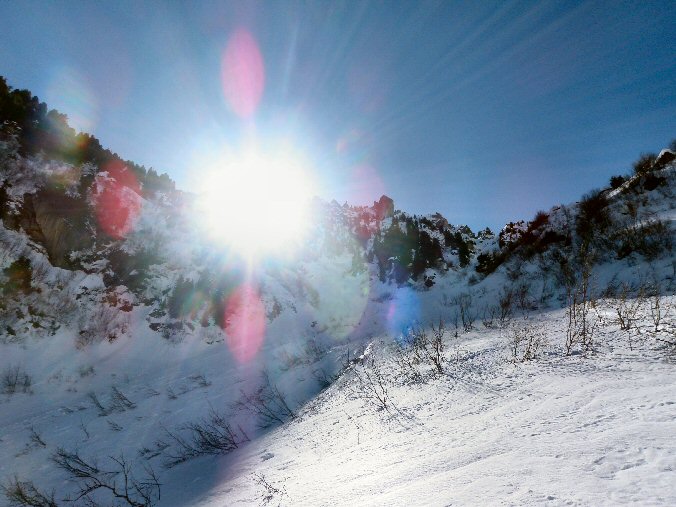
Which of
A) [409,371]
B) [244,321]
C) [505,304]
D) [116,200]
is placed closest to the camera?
[409,371]

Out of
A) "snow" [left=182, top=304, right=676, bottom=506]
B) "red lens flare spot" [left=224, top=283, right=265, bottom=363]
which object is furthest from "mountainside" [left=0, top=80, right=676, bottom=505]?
"red lens flare spot" [left=224, top=283, right=265, bottom=363]

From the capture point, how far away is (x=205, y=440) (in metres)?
6.90

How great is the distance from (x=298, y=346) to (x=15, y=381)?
1125cm

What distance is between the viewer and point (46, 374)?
1341 centimetres

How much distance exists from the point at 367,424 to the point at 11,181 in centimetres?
2134

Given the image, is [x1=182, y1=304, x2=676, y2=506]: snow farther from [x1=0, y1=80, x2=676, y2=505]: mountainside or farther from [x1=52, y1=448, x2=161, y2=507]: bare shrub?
[x1=52, y1=448, x2=161, y2=507]: bare shrub

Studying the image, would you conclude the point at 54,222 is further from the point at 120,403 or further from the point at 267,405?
the point at 267,405

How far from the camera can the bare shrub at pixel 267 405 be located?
301 inches

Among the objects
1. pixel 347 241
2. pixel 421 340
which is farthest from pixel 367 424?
pixel 347 241

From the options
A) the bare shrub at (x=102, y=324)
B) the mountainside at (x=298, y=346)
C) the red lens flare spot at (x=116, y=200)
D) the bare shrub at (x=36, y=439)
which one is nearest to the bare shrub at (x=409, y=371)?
the mountainside at (x=298, y=346)

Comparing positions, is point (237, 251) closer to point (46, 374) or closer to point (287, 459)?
point (46, 374)

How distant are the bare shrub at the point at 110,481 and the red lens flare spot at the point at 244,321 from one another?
9.00 m

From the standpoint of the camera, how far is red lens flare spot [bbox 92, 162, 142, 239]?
19172 millimetres

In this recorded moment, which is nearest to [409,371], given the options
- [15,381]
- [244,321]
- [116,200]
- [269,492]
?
[269,492]
